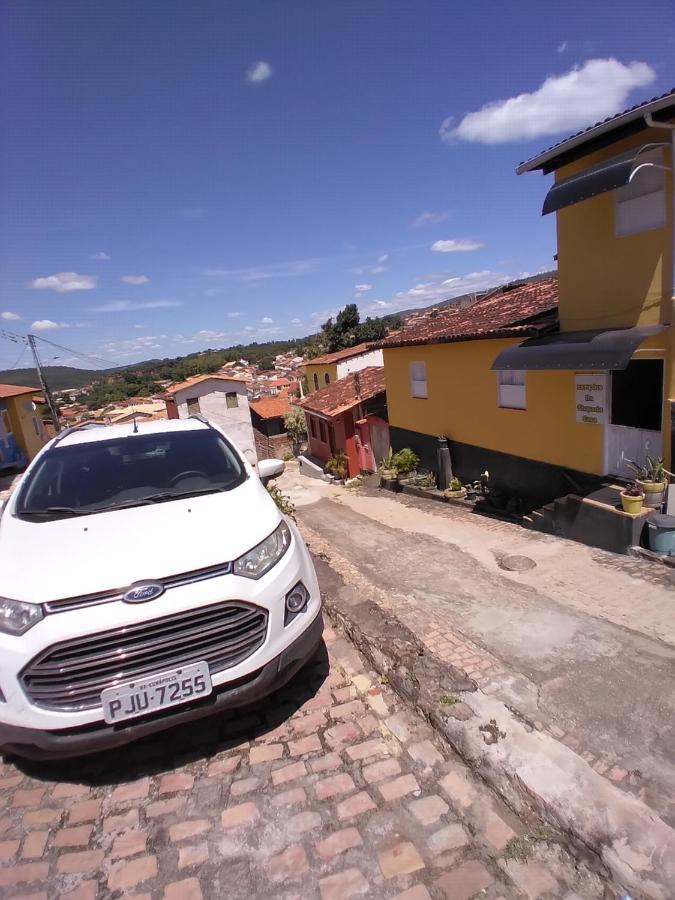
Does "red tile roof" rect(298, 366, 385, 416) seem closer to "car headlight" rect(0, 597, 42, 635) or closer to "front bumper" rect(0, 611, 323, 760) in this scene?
"front bumper" rect(0, 611, 323, 760)

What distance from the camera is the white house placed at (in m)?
32.9

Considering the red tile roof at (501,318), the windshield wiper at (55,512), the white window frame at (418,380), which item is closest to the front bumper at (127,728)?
the windshield wiper at (55,512)

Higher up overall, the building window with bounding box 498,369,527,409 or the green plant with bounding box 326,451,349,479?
the building window with bounding box 498,369,527,409

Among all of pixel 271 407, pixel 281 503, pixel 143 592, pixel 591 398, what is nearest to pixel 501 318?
pixel 591 398

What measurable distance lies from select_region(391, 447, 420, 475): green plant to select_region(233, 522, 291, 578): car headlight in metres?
11.6

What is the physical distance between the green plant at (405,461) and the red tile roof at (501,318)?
3.18 m

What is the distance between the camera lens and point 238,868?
211cm

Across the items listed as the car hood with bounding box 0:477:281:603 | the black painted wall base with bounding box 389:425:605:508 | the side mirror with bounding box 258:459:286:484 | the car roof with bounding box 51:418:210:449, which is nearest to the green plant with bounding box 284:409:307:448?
the black painted wall base with bounding box 389:425:605:508

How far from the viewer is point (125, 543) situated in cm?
270

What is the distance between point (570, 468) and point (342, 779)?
7547 millimetres

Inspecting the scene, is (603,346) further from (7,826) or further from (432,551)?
(7,826)

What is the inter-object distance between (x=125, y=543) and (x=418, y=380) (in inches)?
461

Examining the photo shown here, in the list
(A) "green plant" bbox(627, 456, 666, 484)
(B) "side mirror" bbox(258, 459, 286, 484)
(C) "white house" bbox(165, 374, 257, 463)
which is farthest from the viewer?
(C) "white house" bbox(165, 374, 257, 463)

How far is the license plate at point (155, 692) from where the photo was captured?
7.65ft
